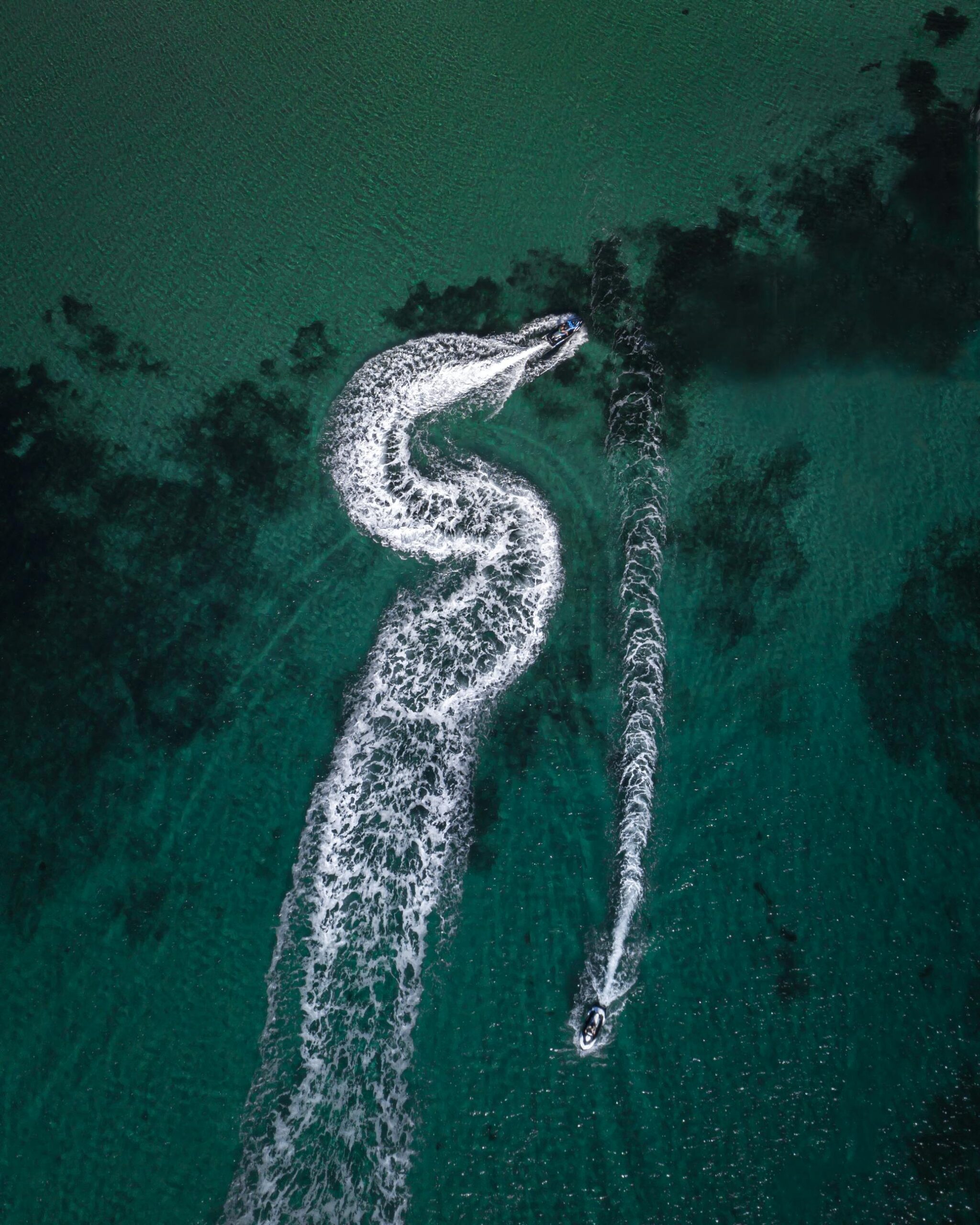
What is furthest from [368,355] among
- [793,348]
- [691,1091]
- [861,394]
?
[691,1091]

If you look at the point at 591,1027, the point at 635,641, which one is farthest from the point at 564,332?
the point at 591,1027

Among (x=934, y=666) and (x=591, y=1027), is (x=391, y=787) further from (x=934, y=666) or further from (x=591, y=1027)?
(x=934, y=666)

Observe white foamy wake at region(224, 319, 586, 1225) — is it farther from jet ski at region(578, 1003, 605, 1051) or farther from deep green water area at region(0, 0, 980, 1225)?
jet ski at region(578, 1003, 605, 1051)

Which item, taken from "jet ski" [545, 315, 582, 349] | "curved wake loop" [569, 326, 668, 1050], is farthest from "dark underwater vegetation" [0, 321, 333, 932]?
"curved wake loop" [569, 326, 668, 1050]

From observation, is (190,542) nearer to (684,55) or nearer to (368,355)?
(368,355)

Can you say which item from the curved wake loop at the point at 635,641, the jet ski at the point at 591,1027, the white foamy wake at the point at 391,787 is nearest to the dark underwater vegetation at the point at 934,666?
the curved wake loop at the point at 635,641

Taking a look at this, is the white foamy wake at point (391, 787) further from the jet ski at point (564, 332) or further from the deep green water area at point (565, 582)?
the deep green water area at point (565, 582)
